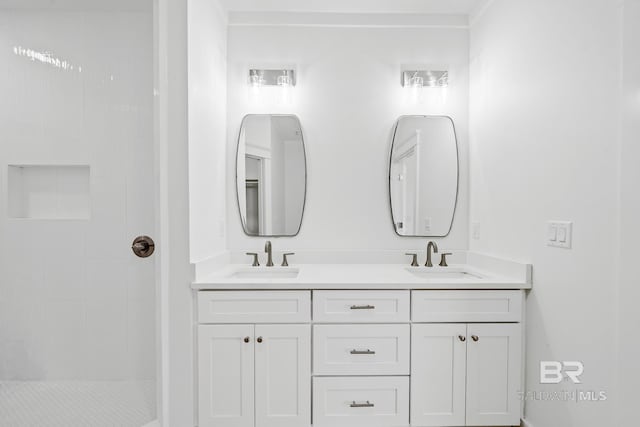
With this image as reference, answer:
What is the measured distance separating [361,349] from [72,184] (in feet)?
6.13

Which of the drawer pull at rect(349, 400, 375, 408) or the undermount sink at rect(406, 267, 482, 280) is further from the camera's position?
the undermount sink at rect(406, 267, 482, 280)

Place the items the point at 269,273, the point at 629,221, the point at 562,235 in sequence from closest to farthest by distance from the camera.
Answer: the point at 629,221
the point at 562,235
the point at 269,273

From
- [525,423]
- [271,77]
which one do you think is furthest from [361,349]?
[271,77]

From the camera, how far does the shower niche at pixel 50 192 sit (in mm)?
2016

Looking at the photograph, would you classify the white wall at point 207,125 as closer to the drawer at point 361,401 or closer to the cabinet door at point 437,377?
the drawer at point 361,401

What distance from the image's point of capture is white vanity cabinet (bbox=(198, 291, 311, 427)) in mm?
1722

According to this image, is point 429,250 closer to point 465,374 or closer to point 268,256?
point 465,374

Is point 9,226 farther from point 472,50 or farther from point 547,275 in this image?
point 472,50

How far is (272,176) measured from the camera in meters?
2.37

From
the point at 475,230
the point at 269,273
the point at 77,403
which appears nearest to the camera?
the point at 77,403

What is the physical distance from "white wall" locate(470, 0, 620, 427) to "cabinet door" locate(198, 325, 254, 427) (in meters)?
1.41

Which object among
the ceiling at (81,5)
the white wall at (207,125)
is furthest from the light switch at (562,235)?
the ceiling at (81,5)

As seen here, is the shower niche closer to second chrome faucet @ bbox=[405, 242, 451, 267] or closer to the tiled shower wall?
the tiled shower wall

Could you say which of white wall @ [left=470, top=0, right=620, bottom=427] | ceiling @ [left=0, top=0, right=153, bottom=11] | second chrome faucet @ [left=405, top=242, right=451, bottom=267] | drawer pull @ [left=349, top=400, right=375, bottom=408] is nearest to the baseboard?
white wall @ [left=470, top=0, right=620, bottom=427]
